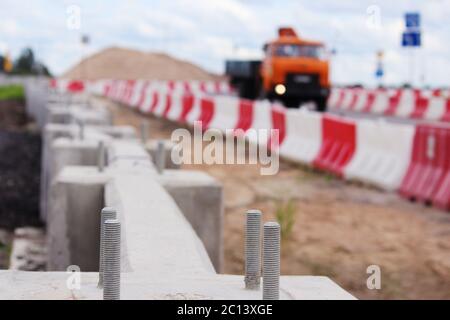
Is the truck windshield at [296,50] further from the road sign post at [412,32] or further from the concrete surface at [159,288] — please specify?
the concrete surface at [159,288]

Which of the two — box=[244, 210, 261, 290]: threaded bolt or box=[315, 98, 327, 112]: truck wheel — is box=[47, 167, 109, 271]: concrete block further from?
box=[315, 98, 327, 112]: truck wheel

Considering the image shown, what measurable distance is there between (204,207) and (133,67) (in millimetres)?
116054

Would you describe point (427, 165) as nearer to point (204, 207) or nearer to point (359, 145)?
point (359, 145)

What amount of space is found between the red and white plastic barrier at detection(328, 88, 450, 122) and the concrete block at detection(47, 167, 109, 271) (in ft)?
73.9

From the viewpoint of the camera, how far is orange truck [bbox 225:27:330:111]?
1195 inches

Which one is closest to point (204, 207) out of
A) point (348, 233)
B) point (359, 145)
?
point (348, 233)

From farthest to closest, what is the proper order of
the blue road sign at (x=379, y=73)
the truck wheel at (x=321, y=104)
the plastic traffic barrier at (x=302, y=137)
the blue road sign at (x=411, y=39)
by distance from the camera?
the blue road sign at (x=379, y=73)
the truck wheel at (x=321, y=104)
the blue road sign at (x=411, y=39)
the plastic traffic barrier at (x=302, y=137)

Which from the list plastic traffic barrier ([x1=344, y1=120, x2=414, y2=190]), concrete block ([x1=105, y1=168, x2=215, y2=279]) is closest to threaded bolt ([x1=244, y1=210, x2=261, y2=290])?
concrete block ([x1=105, y1=168, x2=215, y2=279])

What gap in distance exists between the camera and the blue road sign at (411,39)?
25.3 m

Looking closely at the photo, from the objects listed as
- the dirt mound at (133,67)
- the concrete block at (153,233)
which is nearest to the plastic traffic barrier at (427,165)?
the concrete block at (153,233)

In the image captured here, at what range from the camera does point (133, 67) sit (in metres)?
122

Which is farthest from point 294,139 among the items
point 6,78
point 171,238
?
point 6,78

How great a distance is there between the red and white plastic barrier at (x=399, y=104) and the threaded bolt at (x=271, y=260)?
25588 mm
